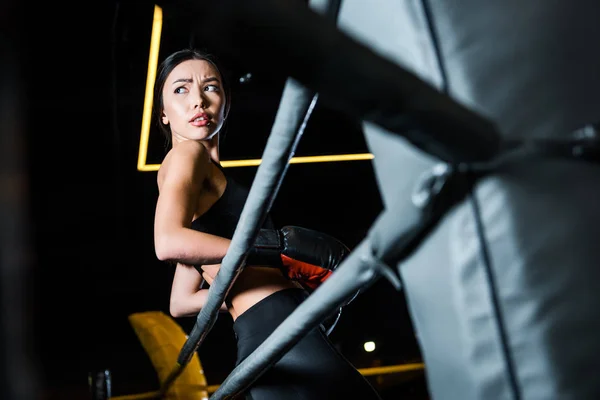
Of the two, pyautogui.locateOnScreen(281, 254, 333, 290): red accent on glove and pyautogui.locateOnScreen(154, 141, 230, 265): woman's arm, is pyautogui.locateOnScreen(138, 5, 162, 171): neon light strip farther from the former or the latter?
pyautogui.locateOnScreen(281, 254, 333, 290): red accent on glove

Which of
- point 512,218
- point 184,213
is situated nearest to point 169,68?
point 184,213

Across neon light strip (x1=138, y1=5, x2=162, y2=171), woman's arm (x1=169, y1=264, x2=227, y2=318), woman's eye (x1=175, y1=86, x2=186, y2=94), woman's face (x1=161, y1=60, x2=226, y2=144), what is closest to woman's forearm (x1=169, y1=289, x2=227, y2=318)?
woman's arm (x1=169, y1=264, x2=227, y2=318)

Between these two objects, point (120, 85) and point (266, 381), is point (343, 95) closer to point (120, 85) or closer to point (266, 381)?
point (266, 381)

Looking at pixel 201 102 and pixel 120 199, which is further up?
pixel 120 199

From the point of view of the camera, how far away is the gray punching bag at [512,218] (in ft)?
1.46

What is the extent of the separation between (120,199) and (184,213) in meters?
4.38

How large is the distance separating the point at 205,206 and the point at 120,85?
108 inches

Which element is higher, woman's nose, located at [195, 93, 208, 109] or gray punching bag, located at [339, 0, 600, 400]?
woman's nose, located at [195, 93, 208, 109]

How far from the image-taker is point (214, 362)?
6652 millimetres

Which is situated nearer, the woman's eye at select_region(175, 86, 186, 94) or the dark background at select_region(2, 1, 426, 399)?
the woman's eye at select_region(175, 86, 186, 94)

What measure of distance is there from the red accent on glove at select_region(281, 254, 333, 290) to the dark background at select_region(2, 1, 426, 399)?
1383 mm

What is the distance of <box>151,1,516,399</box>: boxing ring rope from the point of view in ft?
1.12

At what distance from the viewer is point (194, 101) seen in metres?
1.38

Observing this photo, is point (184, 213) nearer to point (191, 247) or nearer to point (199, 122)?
point (191, 247)
